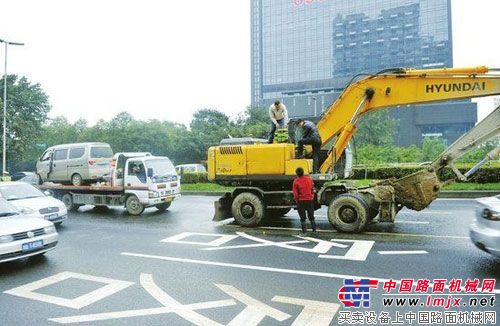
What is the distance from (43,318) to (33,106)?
39.0 metres

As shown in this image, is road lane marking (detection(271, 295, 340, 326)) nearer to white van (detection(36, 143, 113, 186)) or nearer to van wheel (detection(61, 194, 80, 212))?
white van (detection(36, 143, 113, 186))

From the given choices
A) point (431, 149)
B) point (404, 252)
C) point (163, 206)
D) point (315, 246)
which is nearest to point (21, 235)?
point (315, 246)

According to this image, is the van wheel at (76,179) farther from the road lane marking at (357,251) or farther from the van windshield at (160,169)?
the road lane marking at (357,251)

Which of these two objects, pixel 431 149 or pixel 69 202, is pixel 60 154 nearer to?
pixel 69 202

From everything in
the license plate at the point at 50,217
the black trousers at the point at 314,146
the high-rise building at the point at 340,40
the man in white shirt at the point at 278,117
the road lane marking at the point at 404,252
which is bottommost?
the road lane marking at the point at 404,252

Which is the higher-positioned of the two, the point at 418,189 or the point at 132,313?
the point at 418,189

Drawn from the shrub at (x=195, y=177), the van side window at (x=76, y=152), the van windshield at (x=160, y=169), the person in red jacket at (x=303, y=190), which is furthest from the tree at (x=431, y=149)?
the van side window at (x=76, y=152)

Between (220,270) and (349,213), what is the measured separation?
13.7 feet

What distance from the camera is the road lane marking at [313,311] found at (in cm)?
485

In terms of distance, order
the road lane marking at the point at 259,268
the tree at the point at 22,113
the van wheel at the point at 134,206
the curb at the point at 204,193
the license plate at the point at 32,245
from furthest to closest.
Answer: the tree at the point at 22,113, the curb at the point at 204,193, the van wheel at the point at 134,206, the license plate at the point at 32,245, the road lane marking at the point at 259,268

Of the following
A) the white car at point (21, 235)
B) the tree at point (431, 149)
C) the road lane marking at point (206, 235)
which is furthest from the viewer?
the tree at point (431, 149)

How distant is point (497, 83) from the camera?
30.4 ft

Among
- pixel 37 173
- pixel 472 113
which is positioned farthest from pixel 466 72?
pixel 472 113

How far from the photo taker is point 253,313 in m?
5.18
